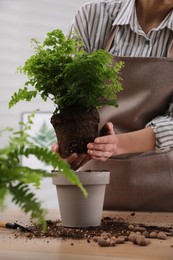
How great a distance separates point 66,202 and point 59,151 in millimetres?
251

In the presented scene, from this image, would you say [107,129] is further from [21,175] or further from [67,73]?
[21,175]

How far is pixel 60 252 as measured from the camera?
1.35 m

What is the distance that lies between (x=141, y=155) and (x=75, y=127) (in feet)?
2.28

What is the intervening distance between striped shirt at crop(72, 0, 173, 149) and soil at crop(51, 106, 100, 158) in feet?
2.41

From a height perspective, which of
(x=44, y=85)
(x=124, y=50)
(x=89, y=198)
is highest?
(x=124, y=50)

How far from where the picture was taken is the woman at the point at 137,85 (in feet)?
7.70

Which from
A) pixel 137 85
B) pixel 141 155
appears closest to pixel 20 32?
pixel 137 85

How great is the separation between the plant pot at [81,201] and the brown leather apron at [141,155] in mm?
596

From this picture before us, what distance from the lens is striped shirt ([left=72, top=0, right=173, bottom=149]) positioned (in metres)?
2.50

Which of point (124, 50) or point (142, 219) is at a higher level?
point (124, 50)

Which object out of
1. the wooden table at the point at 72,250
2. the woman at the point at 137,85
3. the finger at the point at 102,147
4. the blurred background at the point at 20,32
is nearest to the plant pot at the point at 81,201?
the finger at the point at 102,147

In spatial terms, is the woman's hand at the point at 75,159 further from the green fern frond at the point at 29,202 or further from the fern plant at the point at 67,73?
the green fern frond at the point at 29,202

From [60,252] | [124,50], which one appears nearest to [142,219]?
[60,252]

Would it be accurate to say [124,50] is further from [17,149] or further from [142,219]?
[17,149]
